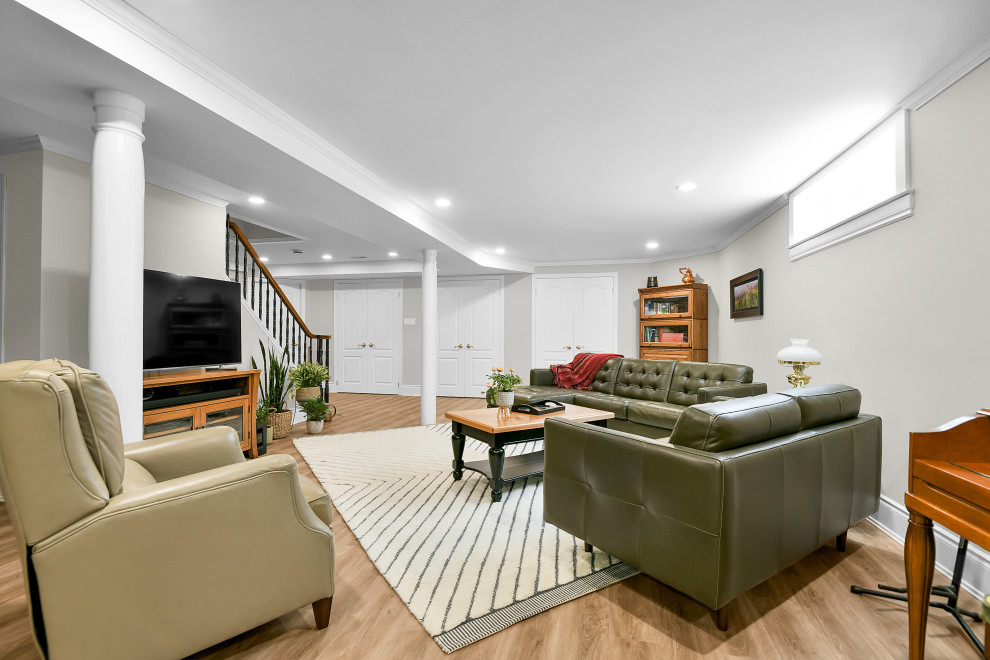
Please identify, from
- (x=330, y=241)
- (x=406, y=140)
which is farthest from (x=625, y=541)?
(x=330, y=241)

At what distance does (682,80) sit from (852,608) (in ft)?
8.18

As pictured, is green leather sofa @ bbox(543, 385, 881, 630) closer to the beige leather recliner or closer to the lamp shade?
the lamp shade

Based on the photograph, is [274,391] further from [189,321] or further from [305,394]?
[189,321]

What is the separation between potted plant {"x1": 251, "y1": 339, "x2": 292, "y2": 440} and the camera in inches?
192

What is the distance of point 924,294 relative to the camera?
7.75 feet

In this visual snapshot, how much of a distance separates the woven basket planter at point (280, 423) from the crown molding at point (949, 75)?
562cm

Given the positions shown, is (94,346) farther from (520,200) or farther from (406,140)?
(520,200)

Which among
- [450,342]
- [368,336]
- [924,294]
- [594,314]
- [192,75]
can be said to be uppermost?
[192,75]

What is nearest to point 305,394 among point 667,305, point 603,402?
point 603,402

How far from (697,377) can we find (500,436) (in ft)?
8.39

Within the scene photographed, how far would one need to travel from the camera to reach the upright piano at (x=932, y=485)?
1.31m

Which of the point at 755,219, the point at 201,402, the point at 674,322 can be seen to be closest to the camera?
the point at 201,402

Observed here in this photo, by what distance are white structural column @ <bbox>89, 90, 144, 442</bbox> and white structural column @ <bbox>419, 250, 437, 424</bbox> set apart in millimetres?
3712

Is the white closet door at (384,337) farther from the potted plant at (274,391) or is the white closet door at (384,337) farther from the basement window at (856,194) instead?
the basement window at (856,194)
